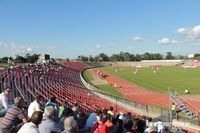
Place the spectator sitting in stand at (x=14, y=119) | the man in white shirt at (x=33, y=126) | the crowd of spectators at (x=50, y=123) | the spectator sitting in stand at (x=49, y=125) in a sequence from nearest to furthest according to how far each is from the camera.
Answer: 1. the man in white shirt at (x=33, y=126)
2. the crowd of spectators at (x=50, y=123)
3. the spectator sitting in stand at (x=49, y=125)
4. the spectator sitting in stand at (x=14, y=119)

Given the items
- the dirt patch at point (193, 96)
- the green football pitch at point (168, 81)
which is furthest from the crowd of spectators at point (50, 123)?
the green football pitch at point (168, 81)

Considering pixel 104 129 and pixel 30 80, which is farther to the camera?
pixel 30 80

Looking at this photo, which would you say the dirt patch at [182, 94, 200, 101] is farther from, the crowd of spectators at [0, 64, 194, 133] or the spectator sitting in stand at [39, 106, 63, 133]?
the spectator sitting in stand at [39, 106, 63, 133]

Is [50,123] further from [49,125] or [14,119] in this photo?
[14,119]

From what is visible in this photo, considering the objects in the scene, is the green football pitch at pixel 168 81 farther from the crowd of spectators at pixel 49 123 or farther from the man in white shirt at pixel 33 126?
the man in white shirt at pixel 33 126

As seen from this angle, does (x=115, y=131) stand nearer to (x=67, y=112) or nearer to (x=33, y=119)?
(x=67, y=112)

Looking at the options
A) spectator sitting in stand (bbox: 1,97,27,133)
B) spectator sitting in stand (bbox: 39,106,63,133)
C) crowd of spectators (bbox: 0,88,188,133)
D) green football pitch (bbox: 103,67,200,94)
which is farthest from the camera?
green football pitch (bbox: 103,67,200,94)

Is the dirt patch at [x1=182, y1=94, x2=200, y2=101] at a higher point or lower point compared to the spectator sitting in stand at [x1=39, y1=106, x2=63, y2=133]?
Result: lower

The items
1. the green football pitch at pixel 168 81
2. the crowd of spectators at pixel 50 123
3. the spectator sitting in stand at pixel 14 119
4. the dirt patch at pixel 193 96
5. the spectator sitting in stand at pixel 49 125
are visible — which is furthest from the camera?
the green football pitch at pixel 168 81

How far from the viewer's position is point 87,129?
987cm

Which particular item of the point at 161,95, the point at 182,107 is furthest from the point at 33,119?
the point at 161,95

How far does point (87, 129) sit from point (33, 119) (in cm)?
408

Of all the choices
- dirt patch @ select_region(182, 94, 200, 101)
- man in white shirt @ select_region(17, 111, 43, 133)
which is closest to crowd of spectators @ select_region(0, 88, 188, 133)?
man in white shirt @ select_region(17, 111, 43, 133)

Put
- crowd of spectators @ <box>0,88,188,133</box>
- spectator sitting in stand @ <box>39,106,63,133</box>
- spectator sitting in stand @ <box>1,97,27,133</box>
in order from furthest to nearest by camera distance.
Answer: spectator sitting in stand @ <box>1,97,27,133</box>
spectator sitting in stand @ <box>39,106,63,133</box>
crowd of spectators @ <box>0,88,188,133</box>
